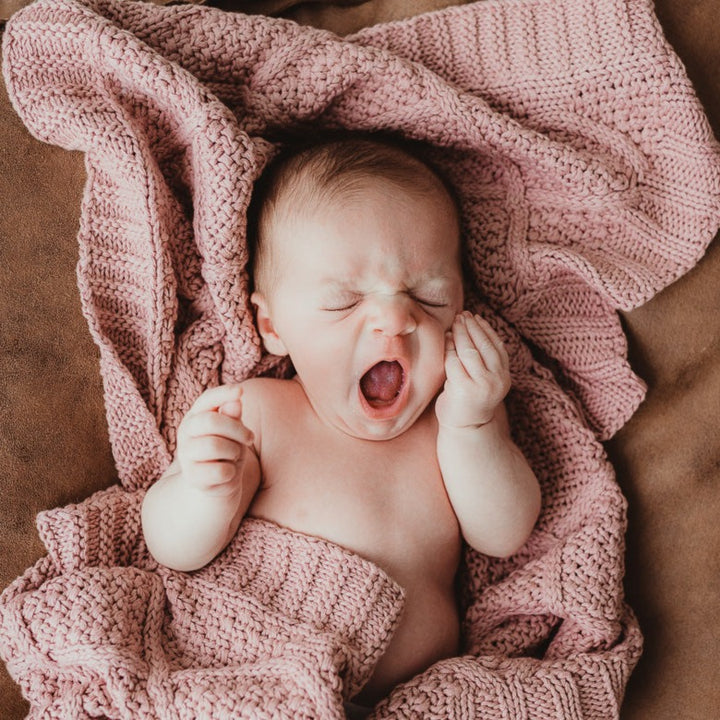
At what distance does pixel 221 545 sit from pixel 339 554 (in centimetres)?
18

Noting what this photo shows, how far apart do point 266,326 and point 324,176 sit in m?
0.27

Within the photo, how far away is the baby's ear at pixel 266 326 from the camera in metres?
1.36

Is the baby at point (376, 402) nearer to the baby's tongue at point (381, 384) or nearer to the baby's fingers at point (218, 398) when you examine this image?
the baby's tongue at point (381, 384)

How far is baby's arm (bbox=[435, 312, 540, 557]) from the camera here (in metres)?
1.26

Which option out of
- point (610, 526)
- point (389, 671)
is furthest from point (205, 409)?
point (610, 526)

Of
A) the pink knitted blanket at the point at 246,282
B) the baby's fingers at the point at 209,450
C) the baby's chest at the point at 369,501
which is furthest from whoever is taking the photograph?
the baby's chest at the point at 369,501

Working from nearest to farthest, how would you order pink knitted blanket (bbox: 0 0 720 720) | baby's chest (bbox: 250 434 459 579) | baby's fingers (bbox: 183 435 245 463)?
1. baby's fingers (bbox: 183 435 245 463)
2. pink knitted blanket (bbox: 0 0 720 720)
3. baby's chest (bbox: 250 434 459 579)

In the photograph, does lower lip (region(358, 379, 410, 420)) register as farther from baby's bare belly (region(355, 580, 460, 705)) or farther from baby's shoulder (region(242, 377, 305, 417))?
baby's bare belly (region(355, 580, 460, 705))

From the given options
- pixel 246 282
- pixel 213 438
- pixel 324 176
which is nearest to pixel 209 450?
pixel 213 438

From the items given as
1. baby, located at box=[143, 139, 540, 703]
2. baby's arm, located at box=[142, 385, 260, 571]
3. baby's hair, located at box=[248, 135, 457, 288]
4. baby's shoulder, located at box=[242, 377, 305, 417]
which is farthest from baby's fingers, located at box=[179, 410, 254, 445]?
baby's hair, located at box=[248, 135, 457, 288]

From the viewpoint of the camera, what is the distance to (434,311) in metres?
1.31

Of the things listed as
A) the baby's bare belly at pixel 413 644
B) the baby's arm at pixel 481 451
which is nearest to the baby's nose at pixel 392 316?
the baby's arm at pixel 481 451

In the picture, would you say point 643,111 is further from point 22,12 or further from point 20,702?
point 20,702

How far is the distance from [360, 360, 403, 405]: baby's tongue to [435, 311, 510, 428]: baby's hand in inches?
2.9
